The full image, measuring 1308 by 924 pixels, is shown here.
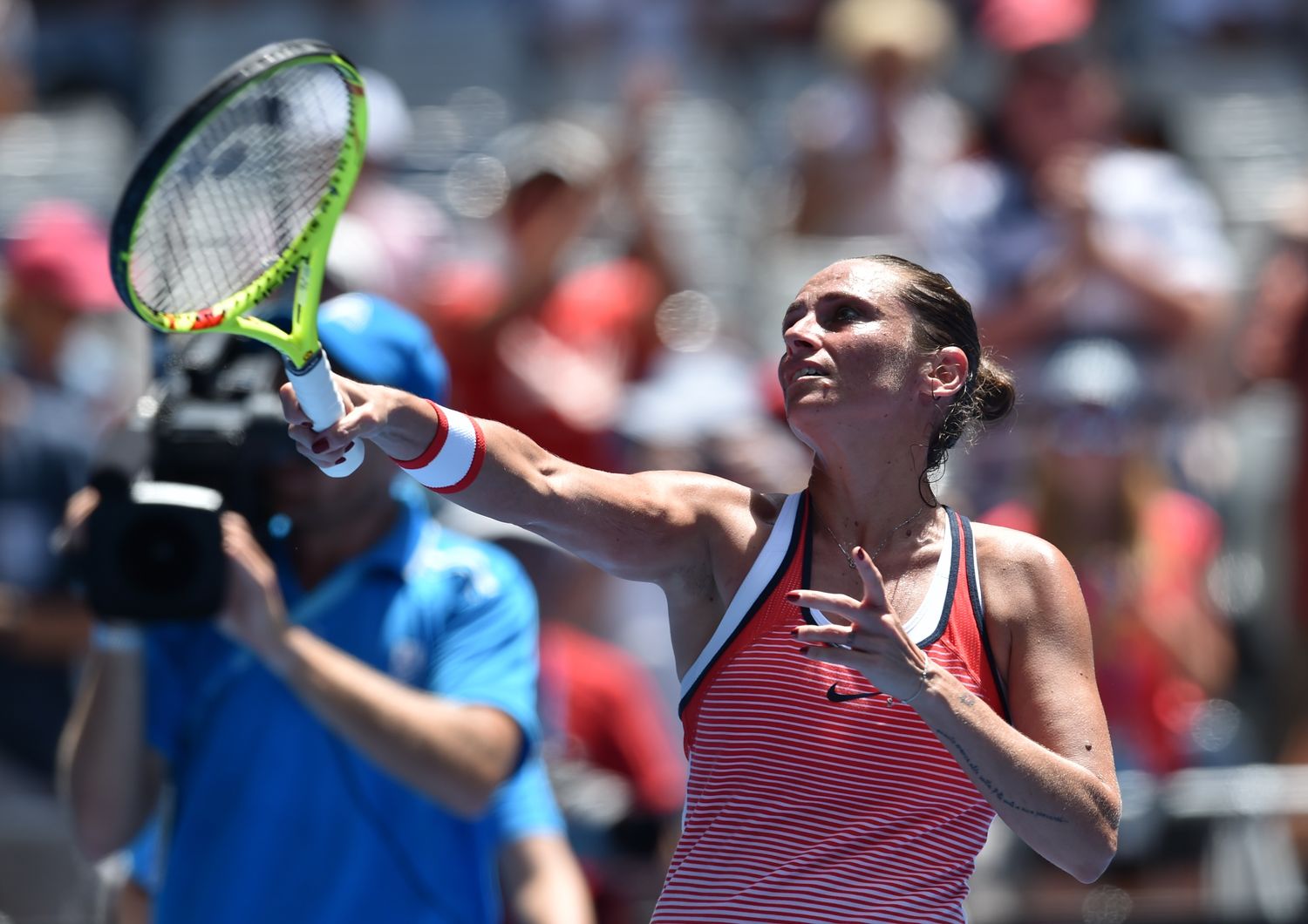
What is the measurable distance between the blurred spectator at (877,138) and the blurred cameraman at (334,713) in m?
3.77

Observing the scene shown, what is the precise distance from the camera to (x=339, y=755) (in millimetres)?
3414

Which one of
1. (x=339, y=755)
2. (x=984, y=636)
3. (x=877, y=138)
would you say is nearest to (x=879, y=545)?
(x=984, y=636)

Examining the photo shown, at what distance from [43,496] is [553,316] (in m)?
1.80

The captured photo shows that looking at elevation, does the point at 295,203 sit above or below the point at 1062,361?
above

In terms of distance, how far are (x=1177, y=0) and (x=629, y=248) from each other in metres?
3.94

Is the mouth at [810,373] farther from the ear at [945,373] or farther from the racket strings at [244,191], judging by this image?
the racket strings at [244,191]

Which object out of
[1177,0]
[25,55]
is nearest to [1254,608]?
[1177,0]

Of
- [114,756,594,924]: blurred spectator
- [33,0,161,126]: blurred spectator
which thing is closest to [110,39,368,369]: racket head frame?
[114,756,594,924]: blurred spectator

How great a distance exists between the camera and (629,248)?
7223 mm

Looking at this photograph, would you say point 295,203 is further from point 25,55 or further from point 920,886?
point 25,55

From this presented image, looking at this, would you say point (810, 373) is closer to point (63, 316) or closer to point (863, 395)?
point (863, 395)

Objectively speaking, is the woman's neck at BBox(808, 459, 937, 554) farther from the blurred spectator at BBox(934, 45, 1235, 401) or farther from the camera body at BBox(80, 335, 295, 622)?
the blurred spectator at BBox(934, 45, 1235, 401)

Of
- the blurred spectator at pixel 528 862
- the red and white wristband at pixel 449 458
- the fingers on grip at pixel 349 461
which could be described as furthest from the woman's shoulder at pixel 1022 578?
the blurred spectator at pixel 528 862

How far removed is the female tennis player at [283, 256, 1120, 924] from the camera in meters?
2.54
